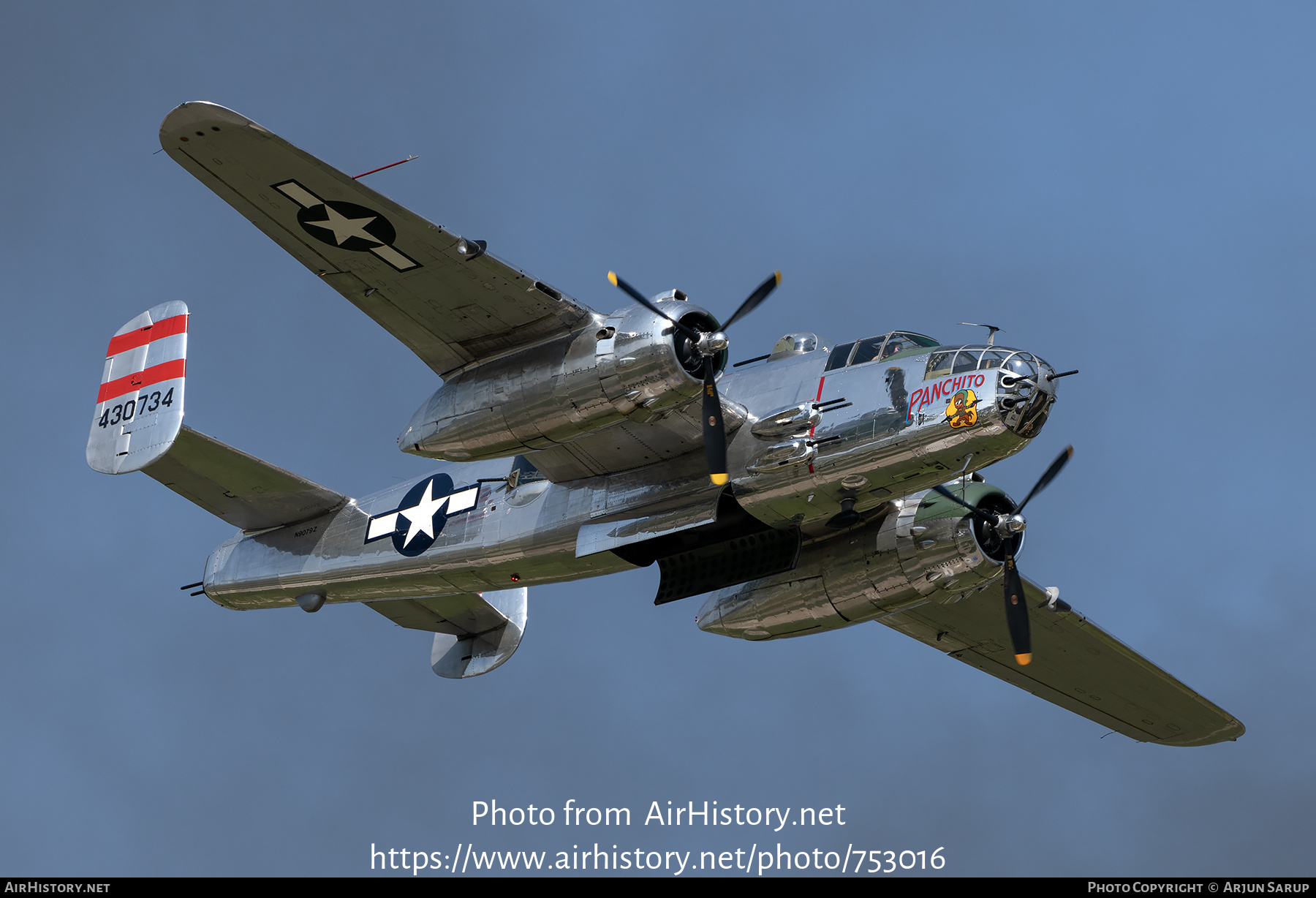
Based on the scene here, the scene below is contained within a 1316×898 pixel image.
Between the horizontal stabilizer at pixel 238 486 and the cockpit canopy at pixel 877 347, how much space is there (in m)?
8.94

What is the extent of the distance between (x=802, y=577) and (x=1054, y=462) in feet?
12.8

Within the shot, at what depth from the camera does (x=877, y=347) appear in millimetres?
21078

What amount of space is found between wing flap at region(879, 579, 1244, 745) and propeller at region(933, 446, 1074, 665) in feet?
6.20

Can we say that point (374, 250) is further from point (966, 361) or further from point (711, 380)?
point (966, 361)

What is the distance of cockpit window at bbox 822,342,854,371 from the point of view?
21.2m

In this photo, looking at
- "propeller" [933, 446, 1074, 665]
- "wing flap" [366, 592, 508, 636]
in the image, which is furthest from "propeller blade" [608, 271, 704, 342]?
"wing flap" [366, 592, 508, 636]

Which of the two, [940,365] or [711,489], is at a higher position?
[940,365]

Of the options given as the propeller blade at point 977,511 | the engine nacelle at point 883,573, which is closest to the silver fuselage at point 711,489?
the engine nacelle at point 883,573

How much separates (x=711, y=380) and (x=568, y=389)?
5.90 ft

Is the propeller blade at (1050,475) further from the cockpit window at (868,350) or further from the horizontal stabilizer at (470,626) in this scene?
the horizontal stabilizer at (470,626)

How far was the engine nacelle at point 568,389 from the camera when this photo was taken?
65.4 ft

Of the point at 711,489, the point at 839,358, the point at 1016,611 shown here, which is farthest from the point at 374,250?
the point at 1016,611

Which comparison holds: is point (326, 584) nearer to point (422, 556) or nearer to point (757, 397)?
point (422, 556)

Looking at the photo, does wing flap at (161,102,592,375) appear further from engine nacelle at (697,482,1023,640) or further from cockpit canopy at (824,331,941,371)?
engine nacelle at (697,482,1023,640)
